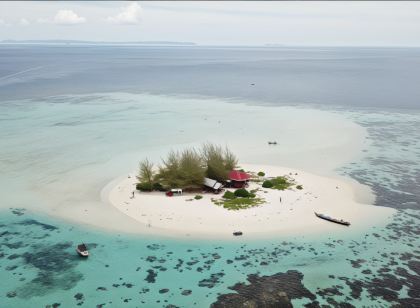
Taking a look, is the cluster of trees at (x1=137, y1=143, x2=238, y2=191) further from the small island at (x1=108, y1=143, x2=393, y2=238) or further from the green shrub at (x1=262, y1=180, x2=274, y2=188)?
the green shrub at (x1=262, y1=180, x2=274, y2=188)

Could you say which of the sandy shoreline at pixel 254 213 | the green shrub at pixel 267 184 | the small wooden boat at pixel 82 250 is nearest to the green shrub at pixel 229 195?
the sandy shoreline at pixel 254 213

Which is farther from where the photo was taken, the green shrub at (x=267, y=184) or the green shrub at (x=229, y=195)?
the green shrub at (x=267, y=184)

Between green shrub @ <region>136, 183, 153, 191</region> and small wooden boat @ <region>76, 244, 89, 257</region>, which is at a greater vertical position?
green shrub @ <region>136, 183, 153, 191</region>

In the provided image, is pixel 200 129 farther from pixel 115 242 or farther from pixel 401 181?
pixel 115 242

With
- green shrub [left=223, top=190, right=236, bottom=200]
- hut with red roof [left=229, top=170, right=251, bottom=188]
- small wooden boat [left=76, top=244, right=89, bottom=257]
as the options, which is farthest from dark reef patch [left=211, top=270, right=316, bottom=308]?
hut with red roof [left=229, top=170, right=251, bottom=188]

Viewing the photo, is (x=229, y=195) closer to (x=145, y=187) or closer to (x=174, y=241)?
(x=145, y=187)

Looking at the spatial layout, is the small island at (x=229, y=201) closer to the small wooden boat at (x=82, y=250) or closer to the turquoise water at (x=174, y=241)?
the turquoise water at (x=174, y=241)
